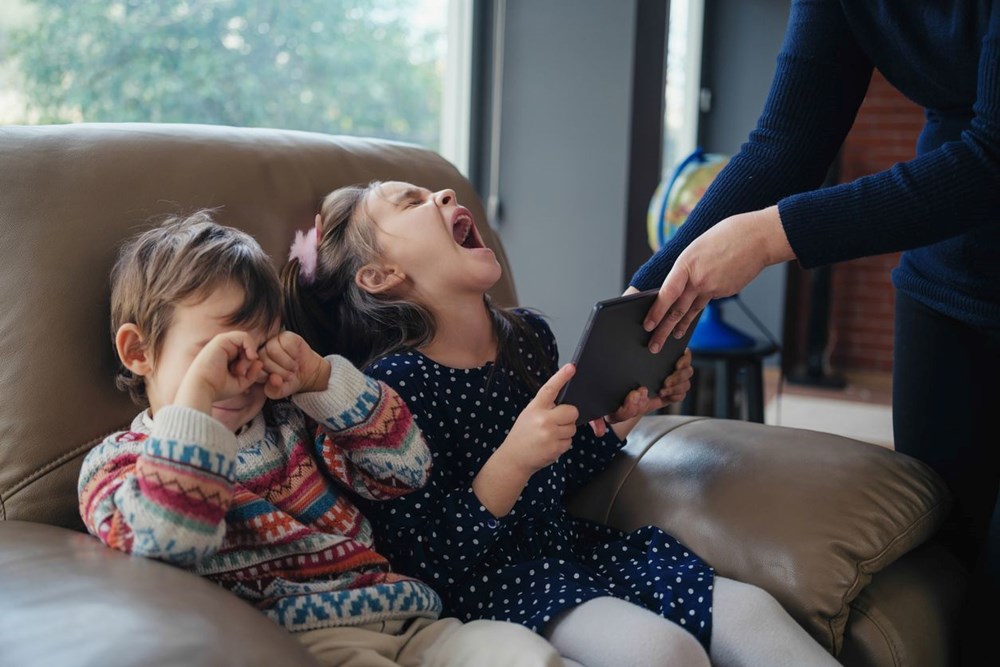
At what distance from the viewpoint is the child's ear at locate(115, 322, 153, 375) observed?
1.02m

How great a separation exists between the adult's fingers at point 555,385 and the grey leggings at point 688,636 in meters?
0.24

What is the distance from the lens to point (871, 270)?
495 cm

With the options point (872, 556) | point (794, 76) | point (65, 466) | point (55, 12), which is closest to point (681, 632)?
point (872, 556)

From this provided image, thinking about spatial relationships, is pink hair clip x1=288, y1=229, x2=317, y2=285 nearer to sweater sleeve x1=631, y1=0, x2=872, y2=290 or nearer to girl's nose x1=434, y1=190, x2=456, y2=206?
girl's nose x1=434, y1=190, x2=456, y2=206

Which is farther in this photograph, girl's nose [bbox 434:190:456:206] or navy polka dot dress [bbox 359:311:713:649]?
girl's nose [bbox 434:190:456:206]

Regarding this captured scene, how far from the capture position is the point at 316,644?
0.99 m

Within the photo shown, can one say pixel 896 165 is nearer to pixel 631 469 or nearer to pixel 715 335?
pixel 631 469

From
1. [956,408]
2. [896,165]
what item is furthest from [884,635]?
[896,165]

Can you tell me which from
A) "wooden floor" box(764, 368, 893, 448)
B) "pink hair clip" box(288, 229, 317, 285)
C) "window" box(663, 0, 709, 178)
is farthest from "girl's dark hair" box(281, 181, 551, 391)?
"window" box(663, 0, 709, 178)

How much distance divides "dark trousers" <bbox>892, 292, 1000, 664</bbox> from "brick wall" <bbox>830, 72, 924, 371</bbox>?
11.1 ft

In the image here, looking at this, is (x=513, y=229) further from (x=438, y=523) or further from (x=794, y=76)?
(x=438, y=523)

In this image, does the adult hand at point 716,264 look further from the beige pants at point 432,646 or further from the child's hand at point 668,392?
the beige pants at point 432,646

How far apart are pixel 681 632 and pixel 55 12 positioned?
59.6 inches

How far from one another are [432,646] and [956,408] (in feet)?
2.75
